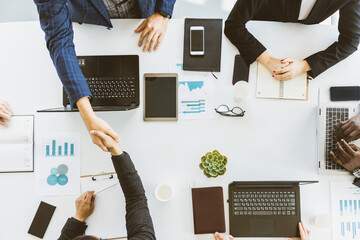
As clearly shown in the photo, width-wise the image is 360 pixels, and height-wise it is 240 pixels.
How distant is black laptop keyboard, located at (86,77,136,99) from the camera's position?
136cm

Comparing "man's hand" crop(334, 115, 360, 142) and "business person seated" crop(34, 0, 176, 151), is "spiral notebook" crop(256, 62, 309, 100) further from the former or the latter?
"business person seated" crop(34, 0, 176, 151)

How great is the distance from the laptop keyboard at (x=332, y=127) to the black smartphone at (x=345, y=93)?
75 millimetres

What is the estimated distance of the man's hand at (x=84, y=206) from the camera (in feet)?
4.35

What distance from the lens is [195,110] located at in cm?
139

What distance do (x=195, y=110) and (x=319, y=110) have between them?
0.61 meters

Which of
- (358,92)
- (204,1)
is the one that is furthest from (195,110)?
(204,1)

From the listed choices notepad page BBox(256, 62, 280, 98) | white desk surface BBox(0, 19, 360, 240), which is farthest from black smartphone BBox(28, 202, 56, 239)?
notepad page BBox(256, 62, 280, 98)

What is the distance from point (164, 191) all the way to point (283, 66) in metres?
0.85

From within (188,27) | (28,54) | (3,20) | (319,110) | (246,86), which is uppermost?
(3,20)

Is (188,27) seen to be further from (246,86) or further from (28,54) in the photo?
(28,54)

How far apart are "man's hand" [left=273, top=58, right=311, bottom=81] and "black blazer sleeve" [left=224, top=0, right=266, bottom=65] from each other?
0.12 m

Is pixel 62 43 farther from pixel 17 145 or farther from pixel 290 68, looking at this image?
pixel 290 68

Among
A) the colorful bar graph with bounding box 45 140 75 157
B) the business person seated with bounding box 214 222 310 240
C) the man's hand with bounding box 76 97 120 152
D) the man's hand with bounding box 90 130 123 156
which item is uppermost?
the man's hand with bounding box 76 97 120 152

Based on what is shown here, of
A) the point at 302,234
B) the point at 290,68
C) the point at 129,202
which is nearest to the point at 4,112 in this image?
the point at 129,202
